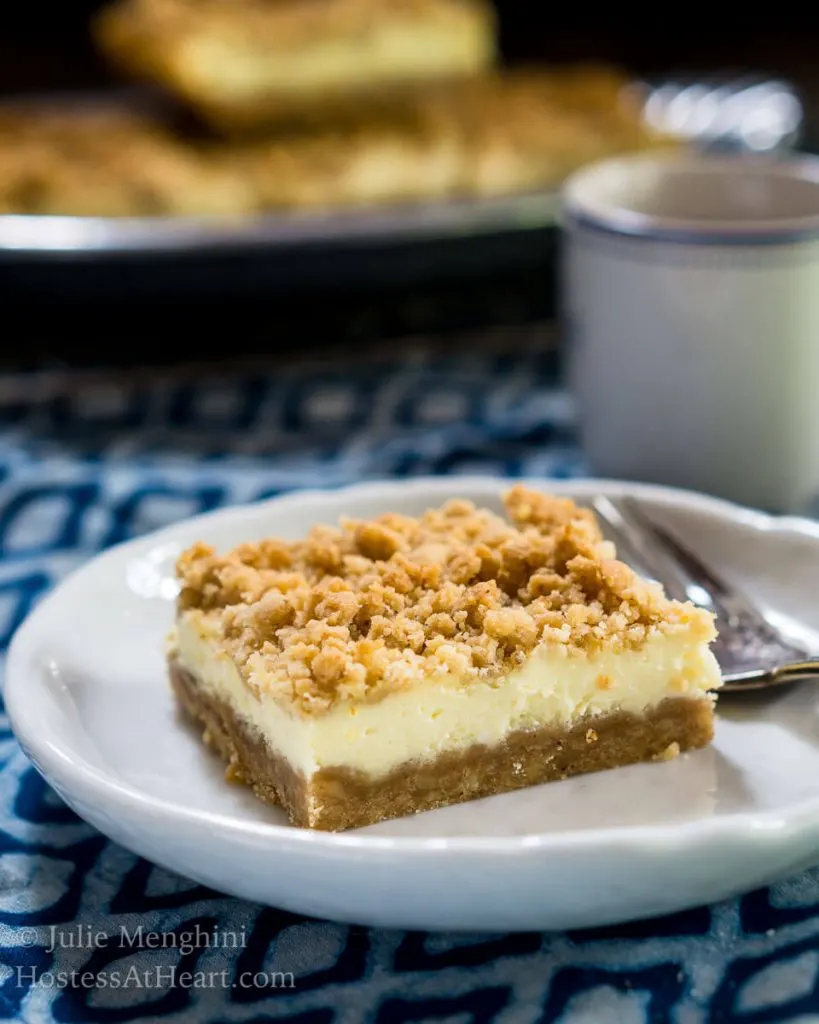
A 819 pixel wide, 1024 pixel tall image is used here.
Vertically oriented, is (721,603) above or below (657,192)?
below

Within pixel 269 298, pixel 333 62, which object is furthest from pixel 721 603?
pixel 333 62

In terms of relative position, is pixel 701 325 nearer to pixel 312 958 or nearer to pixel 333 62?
pixel 312 958

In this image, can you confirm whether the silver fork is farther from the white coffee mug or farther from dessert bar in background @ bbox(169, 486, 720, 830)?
the white coffee mug

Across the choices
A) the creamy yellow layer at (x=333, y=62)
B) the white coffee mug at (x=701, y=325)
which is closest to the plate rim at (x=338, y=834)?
the white coffee mug at (x=701, y=325)

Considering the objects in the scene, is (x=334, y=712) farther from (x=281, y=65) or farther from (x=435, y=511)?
(x=281, y=65)

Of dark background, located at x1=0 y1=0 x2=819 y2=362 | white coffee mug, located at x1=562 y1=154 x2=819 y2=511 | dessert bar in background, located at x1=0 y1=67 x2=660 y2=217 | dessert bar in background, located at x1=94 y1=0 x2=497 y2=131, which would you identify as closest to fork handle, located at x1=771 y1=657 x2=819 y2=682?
white coffee mug, located at x1=562 y1=154 x2=819 y2=511

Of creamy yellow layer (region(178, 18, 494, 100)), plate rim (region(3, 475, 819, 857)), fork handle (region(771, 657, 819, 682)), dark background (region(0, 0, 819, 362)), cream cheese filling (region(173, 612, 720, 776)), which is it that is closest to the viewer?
plate rim (region(3, 475, 819, 857))

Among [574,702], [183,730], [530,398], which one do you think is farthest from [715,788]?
[530,398]
